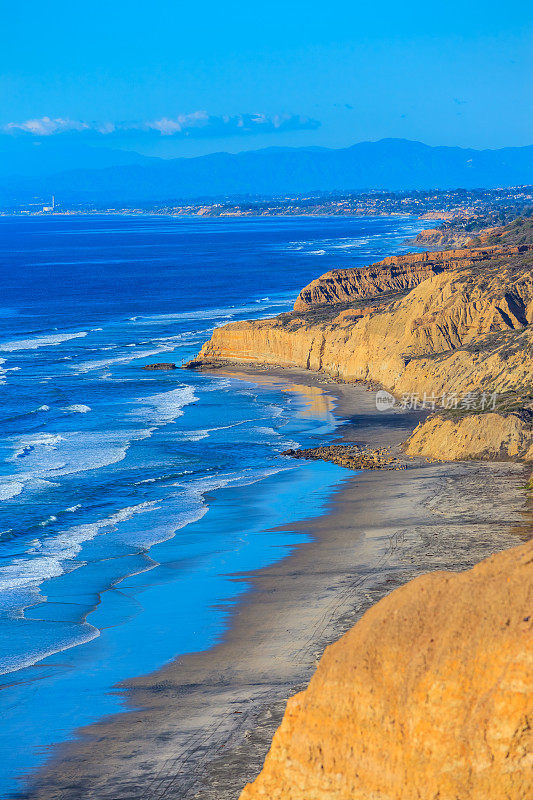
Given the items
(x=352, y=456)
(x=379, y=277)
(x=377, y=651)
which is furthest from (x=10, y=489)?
(x=379, y=277)

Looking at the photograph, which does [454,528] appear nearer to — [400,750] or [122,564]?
[122,564]

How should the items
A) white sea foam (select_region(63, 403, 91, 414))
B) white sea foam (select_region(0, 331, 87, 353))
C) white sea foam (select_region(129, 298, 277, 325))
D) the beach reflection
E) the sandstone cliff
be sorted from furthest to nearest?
white sea foam (select_region(129, 298, 277, 325))
white sea foam (select_region(0, 331, 87, 353))
white sea foam (select_region(63, 403, 91, 414))
the beach reflection
the sandstone cliff

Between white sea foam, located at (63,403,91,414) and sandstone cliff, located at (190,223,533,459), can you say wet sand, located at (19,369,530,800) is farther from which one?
white sea foam, located at (63,403,91,414)

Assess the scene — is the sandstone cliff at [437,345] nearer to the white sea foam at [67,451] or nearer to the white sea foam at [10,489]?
the white sea foam at [67,451]

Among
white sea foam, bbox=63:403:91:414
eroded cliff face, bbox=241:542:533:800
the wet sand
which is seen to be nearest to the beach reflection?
white sea foam, bbox=63:403:91:414

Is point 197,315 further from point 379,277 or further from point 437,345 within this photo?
point 437,345

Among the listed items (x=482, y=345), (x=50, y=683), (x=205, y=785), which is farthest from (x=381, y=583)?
(x=482, y=345)
